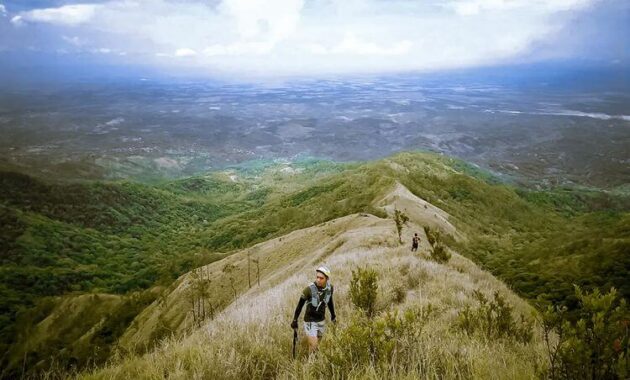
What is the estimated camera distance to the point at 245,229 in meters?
100

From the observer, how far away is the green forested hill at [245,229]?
41.4 meters

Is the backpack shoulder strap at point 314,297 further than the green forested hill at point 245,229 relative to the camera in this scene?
No

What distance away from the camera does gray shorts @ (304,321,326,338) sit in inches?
254

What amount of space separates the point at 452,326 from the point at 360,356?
2.83m

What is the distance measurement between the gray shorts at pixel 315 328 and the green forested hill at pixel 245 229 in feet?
84.8

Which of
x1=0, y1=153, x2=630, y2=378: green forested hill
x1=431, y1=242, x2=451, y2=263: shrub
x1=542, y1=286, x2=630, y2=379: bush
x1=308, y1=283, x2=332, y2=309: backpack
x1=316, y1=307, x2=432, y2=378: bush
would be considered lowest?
x1=0, y1=153, x2=630, y2=378: green forested hill

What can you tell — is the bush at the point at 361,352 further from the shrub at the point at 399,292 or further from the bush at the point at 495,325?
the shrub at the point at 399,292

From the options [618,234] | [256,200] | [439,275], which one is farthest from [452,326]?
[256,200]

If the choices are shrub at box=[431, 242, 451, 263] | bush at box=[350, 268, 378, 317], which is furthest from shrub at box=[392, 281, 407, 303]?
shrub at box=[431, 242, 451, 263]

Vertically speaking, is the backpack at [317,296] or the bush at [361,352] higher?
the bush at [361,352]

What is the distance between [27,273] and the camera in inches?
3460

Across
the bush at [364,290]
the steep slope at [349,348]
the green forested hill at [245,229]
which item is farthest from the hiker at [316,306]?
the green forested hill at [245,229]

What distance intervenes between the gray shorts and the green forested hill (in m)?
25.8

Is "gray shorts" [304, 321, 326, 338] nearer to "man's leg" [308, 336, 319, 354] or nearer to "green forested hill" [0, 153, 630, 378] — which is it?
"man's leg" [308, 336, 319, 354]
